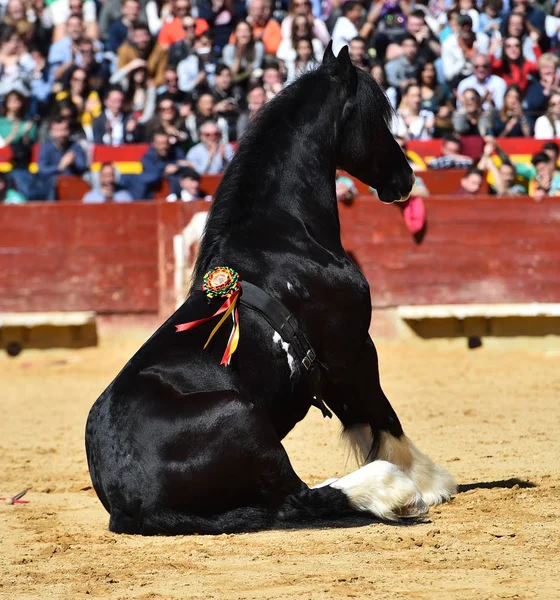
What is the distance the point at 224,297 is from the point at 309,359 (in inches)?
17.8

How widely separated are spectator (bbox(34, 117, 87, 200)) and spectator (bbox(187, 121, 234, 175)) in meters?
1.31

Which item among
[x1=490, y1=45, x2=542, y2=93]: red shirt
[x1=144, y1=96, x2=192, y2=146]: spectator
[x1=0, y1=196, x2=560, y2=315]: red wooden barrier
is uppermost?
[x1=490, y1=45, x2=542, y2=93]: red shirt

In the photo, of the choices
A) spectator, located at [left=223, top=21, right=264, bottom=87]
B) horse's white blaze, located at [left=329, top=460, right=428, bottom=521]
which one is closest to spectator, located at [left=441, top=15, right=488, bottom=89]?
spectator, located at [left=223, top=21, right=264, bottom=87]

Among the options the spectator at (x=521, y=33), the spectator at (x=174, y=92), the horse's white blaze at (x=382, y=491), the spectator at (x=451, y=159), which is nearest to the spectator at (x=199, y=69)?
the spectator at (x=174, y=92)

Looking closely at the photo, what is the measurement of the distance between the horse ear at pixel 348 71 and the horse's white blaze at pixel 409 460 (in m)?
1.56

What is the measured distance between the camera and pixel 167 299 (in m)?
11.5

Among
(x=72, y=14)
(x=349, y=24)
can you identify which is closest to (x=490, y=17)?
(x=349, y=24)

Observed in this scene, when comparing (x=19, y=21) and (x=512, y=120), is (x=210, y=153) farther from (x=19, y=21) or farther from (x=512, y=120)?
(x=19, y=21)

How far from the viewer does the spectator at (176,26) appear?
43.1 ft

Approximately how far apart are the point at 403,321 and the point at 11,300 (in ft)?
13.5

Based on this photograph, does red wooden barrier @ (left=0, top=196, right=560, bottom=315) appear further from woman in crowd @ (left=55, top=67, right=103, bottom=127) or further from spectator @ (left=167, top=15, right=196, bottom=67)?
spectator @ (left=167, top=15, right=196, bottom=67)

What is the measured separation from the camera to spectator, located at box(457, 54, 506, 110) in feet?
38.9

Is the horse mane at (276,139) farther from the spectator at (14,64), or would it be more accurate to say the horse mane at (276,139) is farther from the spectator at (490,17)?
the spectator at (14,64)

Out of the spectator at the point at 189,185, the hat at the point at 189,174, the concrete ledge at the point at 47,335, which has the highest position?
the hat at the point at 189,174
